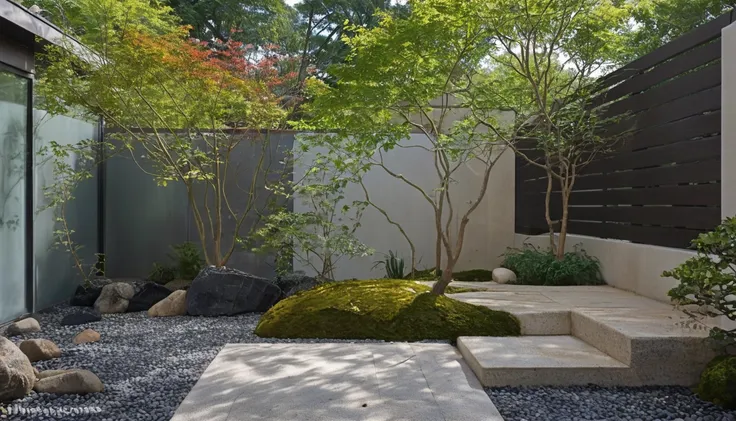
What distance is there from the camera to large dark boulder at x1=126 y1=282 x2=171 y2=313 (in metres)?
6.15

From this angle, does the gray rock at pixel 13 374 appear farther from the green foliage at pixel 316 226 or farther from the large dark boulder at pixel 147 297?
the green foliage at pixel 316 226

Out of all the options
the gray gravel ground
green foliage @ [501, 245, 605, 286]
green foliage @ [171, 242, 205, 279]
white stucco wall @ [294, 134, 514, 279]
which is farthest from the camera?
white stucco wall @ [294, 134, 514, 279]

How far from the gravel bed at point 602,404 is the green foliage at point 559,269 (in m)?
2.70

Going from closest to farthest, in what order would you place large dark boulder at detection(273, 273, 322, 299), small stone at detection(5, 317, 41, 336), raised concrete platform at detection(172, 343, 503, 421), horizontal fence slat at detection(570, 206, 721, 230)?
raised concrete platform at detection(172, 343, 503, 421) < horizontal fence slat at detection(570, 206, 721, 230) < small stone at detection(5, 317, 41, 336) < large dark boulder at detection(273, 273, 322, 299)

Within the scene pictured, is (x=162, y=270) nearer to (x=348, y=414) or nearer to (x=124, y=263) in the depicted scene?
(x=124, y=263)

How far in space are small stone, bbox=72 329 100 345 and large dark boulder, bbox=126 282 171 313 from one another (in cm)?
144

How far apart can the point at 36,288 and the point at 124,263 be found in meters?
1.90

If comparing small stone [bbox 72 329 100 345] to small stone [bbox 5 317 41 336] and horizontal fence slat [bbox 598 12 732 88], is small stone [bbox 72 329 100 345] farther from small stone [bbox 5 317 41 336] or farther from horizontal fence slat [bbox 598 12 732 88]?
horizontal fence slat [bbox 598 12 732 88]

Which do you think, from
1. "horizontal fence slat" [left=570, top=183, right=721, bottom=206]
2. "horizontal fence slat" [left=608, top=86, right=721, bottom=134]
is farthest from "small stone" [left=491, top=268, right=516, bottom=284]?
"horizontal fence slat" [left=608, top=86, right=721, bottom=134]

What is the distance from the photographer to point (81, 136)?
6949mm

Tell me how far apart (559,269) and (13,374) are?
476 centimetres

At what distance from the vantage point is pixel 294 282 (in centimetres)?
693

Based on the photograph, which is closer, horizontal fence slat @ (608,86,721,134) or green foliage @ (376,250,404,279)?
horizontal fence slat @ (608,86,721,134)

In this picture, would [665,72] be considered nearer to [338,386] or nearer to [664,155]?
[664,155]
